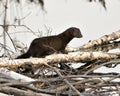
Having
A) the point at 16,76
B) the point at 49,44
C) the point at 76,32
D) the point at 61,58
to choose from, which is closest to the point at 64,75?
the point at 61,58

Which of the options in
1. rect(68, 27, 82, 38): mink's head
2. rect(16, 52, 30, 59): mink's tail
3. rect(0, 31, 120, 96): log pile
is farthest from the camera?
rect(68, 27, 82, 38): mink's head

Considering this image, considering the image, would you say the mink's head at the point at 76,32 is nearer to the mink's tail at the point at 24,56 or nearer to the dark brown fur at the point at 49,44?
the dark brown fur at the point at 49,44

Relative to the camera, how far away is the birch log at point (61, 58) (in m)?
6.16

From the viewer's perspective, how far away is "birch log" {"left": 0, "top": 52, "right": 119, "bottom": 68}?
6156 mm

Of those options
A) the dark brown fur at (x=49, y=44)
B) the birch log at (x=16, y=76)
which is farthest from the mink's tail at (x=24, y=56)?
the birch log at (x=16, y=76)

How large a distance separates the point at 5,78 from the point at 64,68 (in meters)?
1.38

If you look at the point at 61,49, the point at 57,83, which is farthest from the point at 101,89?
the point at 61,49

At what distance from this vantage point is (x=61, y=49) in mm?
7543

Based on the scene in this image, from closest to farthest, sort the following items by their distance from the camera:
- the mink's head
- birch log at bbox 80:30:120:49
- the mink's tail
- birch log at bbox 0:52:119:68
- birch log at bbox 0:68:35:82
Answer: birch log at bbox 0:68:35:82, birch log at bbox 0:52:119:68, the mink's tail, birch log at bbox 80:30:120:49, the mink's head

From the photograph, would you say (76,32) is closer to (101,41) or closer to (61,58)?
(101,41)

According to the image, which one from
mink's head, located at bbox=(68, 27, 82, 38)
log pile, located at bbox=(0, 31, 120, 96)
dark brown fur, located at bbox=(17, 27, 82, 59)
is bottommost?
log pile, located at bbox=(0, 31, 120, 96)

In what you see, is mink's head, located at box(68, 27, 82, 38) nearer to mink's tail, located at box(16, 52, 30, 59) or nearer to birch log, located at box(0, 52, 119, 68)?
mink's tail, located at box(16, 52, 30, 59)

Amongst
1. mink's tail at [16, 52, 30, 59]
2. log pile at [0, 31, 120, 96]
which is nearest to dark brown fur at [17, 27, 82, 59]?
mink's tail at [16, 52, 30, 59]

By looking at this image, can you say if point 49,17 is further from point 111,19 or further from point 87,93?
point 87,93
